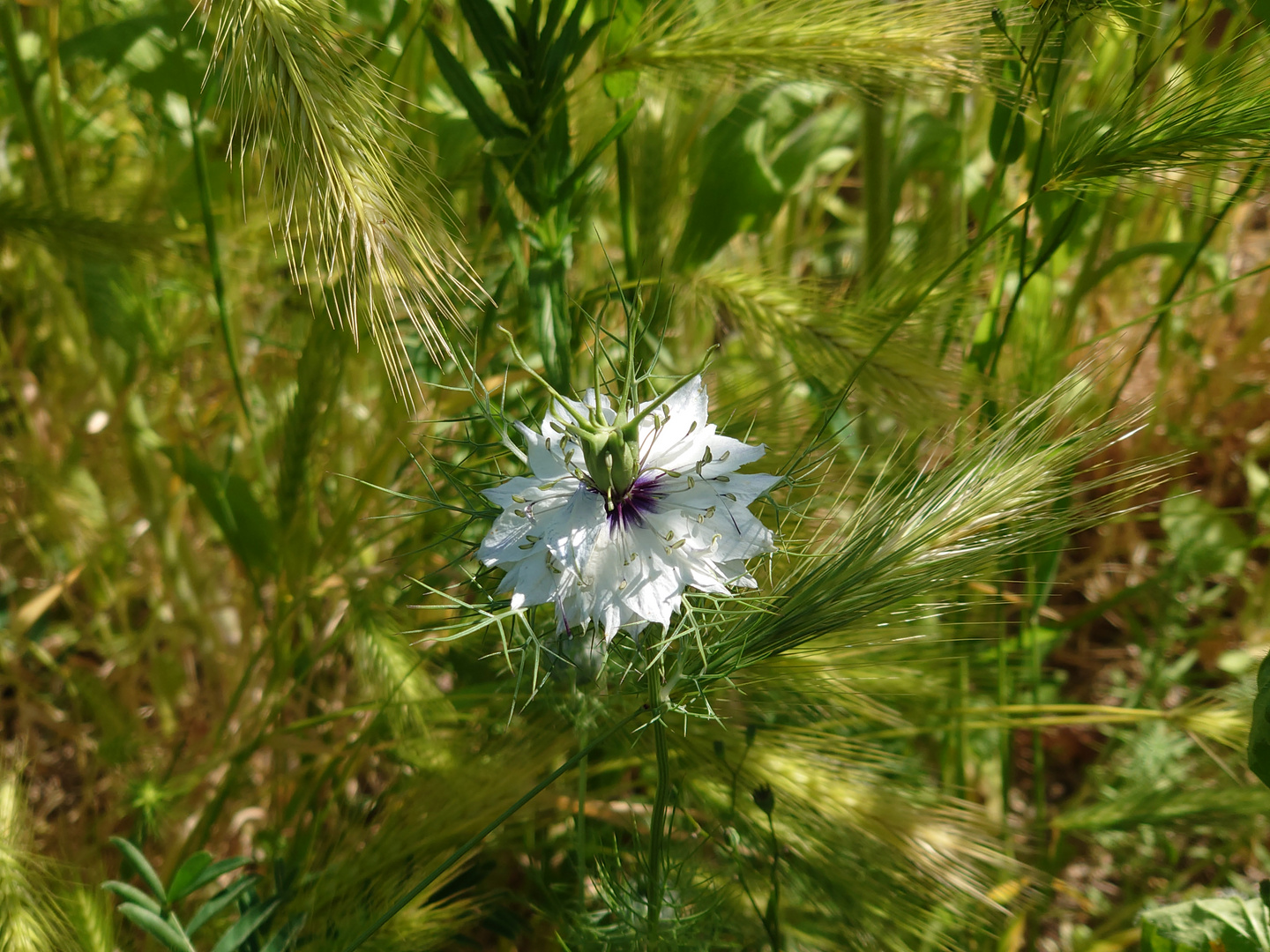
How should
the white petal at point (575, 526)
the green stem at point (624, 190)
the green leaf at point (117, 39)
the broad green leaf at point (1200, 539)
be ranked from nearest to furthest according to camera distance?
the white petal at point (575, 526) < the green stem at point (624, 190) < the green leaf at point (117, 39) < the broad green leaf at point (1200, 539)

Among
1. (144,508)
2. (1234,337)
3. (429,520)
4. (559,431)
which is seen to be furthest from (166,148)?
(1234,337)

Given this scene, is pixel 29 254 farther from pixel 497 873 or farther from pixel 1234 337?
pixel 1234 337

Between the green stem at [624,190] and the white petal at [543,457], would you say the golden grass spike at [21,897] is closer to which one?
the white petal at [543,457]

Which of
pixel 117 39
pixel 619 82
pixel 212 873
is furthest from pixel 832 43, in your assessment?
pixel 212 873

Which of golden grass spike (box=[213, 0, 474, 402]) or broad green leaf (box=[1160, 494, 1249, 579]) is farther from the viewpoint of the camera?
broad green leaf (box=[1160, 494, 1249, 579])

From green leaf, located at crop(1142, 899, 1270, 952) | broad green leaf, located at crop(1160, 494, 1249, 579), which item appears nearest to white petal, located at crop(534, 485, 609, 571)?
green leaf, located at crop(1142, 899, 1270, 952)

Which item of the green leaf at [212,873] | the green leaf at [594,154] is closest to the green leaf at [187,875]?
the green leaf at [212,873]

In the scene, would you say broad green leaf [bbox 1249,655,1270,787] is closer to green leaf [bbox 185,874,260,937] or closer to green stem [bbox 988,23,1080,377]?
green stem [bbox 988,23,1080,377]
